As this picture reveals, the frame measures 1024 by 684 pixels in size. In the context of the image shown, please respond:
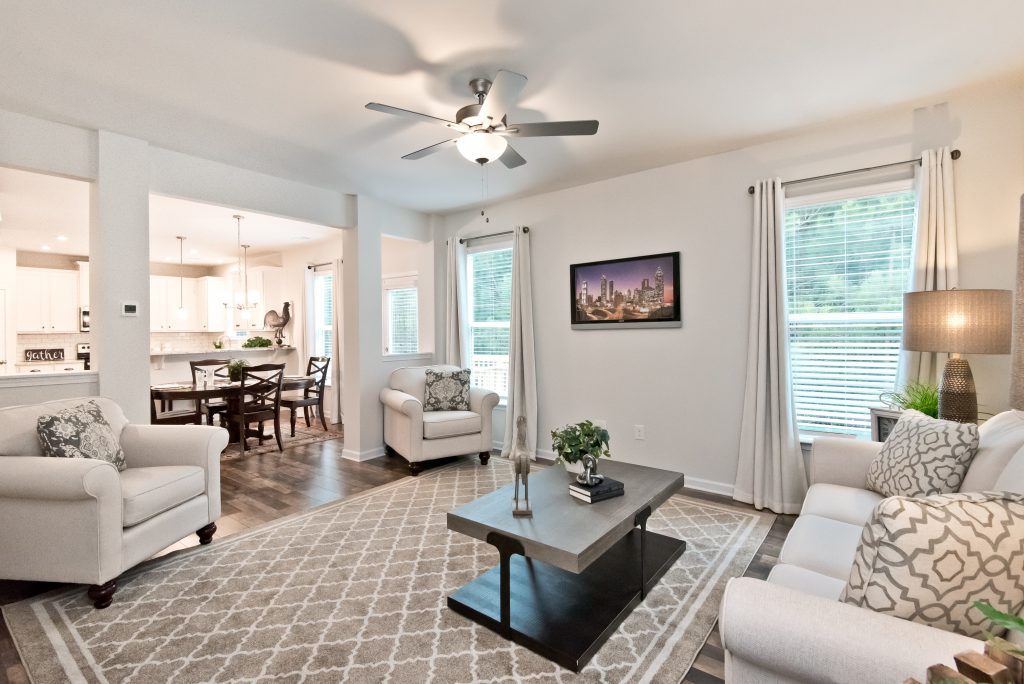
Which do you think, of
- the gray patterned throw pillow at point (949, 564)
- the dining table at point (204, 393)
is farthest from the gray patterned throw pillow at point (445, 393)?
the gray patterned throw pillow at point (949, 564)

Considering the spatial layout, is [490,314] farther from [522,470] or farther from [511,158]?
[522,470]

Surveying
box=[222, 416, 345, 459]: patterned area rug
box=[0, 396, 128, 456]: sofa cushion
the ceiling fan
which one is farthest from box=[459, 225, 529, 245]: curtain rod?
box=[0, 396, 128, 456]: sofa cushion

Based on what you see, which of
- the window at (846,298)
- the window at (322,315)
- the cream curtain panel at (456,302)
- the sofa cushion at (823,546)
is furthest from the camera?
the window at (322,315)

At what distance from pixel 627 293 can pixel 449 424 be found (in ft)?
6.47

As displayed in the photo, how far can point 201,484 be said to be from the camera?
278 cm

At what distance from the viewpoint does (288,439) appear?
5.70 m

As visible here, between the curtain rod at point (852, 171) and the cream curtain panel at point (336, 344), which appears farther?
the cream curtain panel at point (336, 344)

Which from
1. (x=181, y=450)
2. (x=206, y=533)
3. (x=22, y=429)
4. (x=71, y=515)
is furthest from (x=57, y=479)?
(x=206, y=533)

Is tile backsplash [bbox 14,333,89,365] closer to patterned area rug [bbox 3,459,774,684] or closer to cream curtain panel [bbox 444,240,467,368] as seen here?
cream curtain panel [bbox 444,240,467,368]

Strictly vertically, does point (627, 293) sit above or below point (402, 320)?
above

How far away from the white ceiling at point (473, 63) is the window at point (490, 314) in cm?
185

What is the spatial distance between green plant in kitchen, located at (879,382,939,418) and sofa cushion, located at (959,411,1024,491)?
0.78 m

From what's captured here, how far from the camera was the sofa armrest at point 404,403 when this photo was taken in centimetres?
422

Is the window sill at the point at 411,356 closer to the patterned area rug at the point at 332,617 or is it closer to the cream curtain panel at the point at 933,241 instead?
the patterned area rug at the point at 332,617
